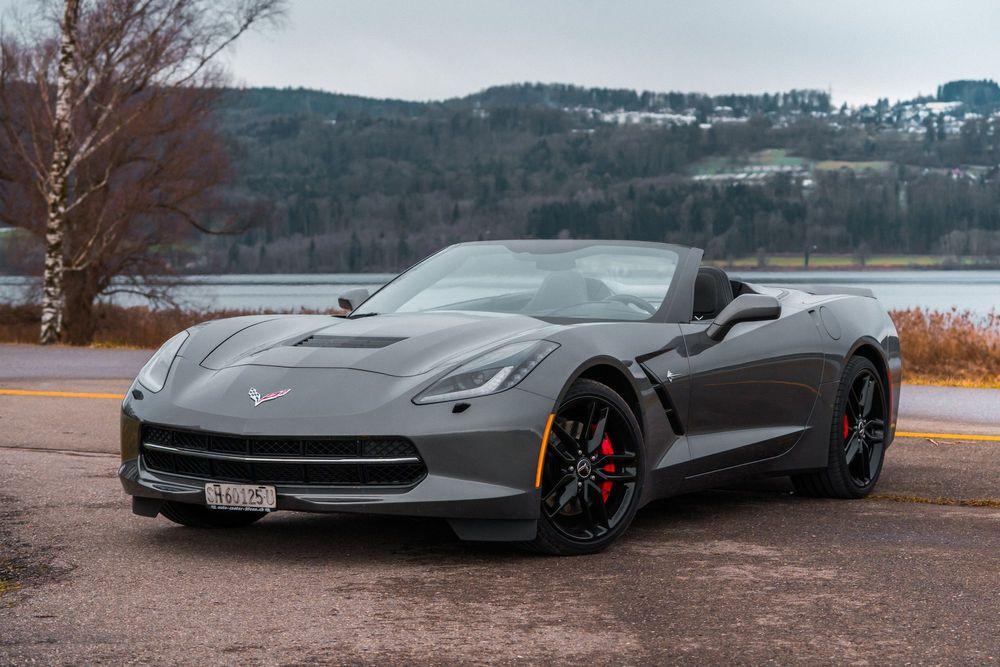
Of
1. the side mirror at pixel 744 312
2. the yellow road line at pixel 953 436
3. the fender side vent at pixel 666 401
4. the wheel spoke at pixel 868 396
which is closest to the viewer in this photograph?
the fender side vent at pixel 666 401

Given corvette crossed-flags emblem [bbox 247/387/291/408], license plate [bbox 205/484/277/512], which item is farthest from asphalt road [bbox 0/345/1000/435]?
license plate [bbox 205/484/277/512]

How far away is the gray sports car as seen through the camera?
4.95 meters

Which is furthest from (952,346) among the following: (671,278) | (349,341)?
(349,341)

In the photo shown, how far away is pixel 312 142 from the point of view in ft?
475

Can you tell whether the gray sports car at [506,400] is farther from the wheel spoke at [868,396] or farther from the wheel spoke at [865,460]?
the wheel spoke at [868,396]

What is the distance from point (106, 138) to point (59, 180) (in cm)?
125

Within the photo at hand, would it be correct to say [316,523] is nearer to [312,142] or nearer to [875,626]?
[875,626]

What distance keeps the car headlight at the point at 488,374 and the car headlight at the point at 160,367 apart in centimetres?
118

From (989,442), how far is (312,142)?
456ft

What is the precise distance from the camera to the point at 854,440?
702cm

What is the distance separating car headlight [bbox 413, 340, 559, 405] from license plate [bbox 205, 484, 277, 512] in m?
0.64

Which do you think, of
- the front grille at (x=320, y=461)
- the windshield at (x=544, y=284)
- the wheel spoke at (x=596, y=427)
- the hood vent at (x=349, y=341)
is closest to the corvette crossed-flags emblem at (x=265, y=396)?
the front grille at (x=320, y=461)

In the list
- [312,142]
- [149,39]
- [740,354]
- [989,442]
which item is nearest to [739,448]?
[740,354]

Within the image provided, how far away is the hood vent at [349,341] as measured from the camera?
541cm
